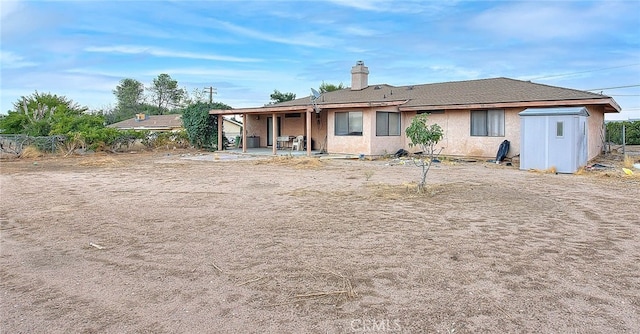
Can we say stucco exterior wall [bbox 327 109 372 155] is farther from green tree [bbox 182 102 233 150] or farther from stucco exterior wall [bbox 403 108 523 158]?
green tree [bbox 182 102 233 150]

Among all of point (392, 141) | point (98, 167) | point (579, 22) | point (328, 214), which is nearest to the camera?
point (328, 214)

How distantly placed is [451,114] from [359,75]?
783cm

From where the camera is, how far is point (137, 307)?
11.2 ft

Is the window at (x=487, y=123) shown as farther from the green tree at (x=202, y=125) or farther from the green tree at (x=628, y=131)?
the green tree at (x=628, y=131)

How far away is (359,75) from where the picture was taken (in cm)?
2498

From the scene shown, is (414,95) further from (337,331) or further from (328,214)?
(337,331)

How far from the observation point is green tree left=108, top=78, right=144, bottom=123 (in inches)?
2537

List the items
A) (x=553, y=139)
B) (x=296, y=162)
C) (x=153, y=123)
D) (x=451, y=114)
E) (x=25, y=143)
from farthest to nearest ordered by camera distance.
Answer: (x=153, y=123) → (x=25, y=143) → (x=451, y=114) → (x=296, y=162) → (x=553, y=139)

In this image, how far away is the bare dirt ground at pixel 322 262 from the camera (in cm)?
320

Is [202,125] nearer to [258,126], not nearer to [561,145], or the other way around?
[258,126]

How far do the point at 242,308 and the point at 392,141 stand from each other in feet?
56.1

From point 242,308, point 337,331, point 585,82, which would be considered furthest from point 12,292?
point 585,82

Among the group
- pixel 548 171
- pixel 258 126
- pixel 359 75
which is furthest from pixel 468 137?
pixel 258 126

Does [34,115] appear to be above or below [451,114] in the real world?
above
